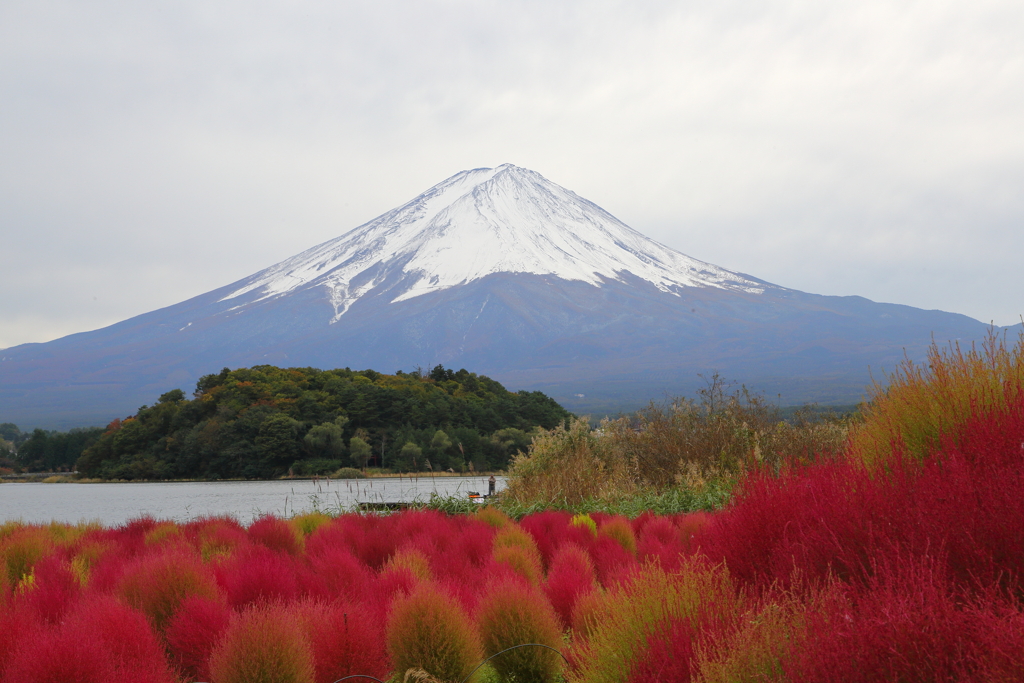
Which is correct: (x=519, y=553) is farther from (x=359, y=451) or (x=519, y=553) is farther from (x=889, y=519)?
(x=359, y=451)

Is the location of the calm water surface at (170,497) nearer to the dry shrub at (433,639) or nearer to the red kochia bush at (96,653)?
the dry shrub at (433,639)

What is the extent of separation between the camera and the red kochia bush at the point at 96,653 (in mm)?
3455

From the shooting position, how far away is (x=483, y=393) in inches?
2384

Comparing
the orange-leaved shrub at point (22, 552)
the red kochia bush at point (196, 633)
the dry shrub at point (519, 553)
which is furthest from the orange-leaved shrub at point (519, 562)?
the orange-leaved shrub at point (22, 552)

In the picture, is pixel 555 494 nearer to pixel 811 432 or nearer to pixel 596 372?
pixel 811 432

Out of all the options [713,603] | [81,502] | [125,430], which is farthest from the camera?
[125,430]

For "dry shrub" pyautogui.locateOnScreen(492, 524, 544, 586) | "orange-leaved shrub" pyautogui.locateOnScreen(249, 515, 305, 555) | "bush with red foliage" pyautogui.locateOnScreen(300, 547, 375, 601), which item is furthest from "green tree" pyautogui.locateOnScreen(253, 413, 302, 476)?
"bush with red foliage" pyautogui.locateOnScreen(300, 547, 375, 601)

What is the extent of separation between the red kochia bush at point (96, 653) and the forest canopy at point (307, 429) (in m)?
40.8

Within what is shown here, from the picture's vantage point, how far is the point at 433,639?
4.31 m

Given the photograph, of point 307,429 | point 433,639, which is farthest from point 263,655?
point 307,429

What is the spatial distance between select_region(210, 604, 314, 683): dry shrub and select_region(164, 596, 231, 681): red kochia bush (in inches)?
25.5

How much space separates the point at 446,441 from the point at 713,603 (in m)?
45.1

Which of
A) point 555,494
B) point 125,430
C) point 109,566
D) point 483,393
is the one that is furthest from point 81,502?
point 109,566

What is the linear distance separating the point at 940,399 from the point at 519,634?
11.2 ft
